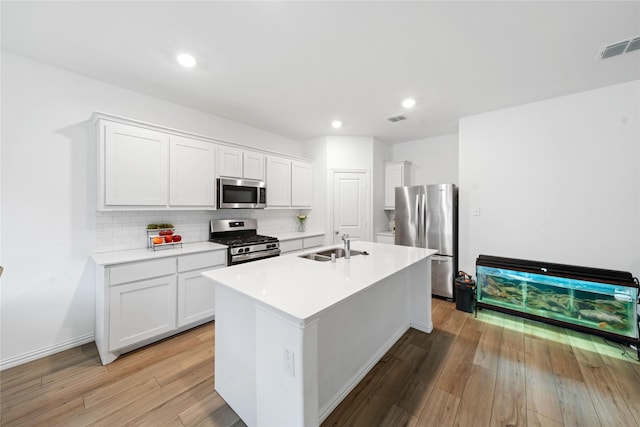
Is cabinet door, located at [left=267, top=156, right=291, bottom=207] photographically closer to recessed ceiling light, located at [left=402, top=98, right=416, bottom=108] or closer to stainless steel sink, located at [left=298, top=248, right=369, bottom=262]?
stainless steel sink, located at [left=298, top=248, right=369, bottom=262]

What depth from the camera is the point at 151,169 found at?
2.60 m

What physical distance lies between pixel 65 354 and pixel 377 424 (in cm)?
285

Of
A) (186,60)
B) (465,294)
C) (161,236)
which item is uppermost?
(186,60)

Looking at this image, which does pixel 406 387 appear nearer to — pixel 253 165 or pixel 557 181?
pixel 557 181

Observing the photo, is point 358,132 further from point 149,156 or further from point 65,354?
point 65,354

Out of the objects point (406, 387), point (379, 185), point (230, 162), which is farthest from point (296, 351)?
point (379, 185)

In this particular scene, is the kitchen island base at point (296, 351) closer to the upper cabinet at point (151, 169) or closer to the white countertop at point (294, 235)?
the upper cabinet at point (151, 169)

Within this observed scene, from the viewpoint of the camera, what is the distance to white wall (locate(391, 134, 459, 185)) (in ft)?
14.6

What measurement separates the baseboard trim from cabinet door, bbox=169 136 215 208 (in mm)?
1582

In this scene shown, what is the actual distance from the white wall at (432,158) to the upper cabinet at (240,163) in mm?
3009

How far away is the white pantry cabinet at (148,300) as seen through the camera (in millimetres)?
2160

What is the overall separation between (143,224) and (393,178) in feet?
13.5

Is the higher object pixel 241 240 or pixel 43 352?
pixel 241 240

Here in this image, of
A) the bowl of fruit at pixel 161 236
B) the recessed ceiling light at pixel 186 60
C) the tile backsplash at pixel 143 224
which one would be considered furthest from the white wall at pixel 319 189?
the recessed ceiling light at pixel 186 60
